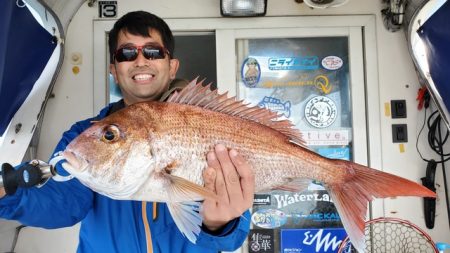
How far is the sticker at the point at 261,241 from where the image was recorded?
129 inches

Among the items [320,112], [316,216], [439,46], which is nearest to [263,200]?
[316,216]

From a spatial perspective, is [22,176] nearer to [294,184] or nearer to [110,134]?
[110,134]

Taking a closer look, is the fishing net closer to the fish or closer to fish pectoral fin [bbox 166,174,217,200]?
the fish

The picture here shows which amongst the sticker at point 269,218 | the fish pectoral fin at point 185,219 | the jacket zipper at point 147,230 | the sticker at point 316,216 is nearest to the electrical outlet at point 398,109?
the sticker at point 316,216

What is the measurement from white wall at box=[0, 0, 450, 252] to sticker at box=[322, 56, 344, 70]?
331 mm

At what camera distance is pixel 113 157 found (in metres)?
1.28

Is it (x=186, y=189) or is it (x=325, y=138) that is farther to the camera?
(x=325, y=138)

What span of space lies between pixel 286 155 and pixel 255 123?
161 millimetres

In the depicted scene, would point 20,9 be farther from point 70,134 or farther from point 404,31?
point 404,31

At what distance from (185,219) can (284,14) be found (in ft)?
8.01

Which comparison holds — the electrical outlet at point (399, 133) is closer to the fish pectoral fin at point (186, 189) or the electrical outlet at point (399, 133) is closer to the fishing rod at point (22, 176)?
the fish pectoral fin at point (186, 189)

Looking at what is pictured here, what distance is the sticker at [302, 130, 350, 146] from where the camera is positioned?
334 centimetres

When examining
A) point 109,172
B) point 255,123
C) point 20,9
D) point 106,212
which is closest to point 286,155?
point 255,123

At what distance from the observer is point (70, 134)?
1.78 metres
